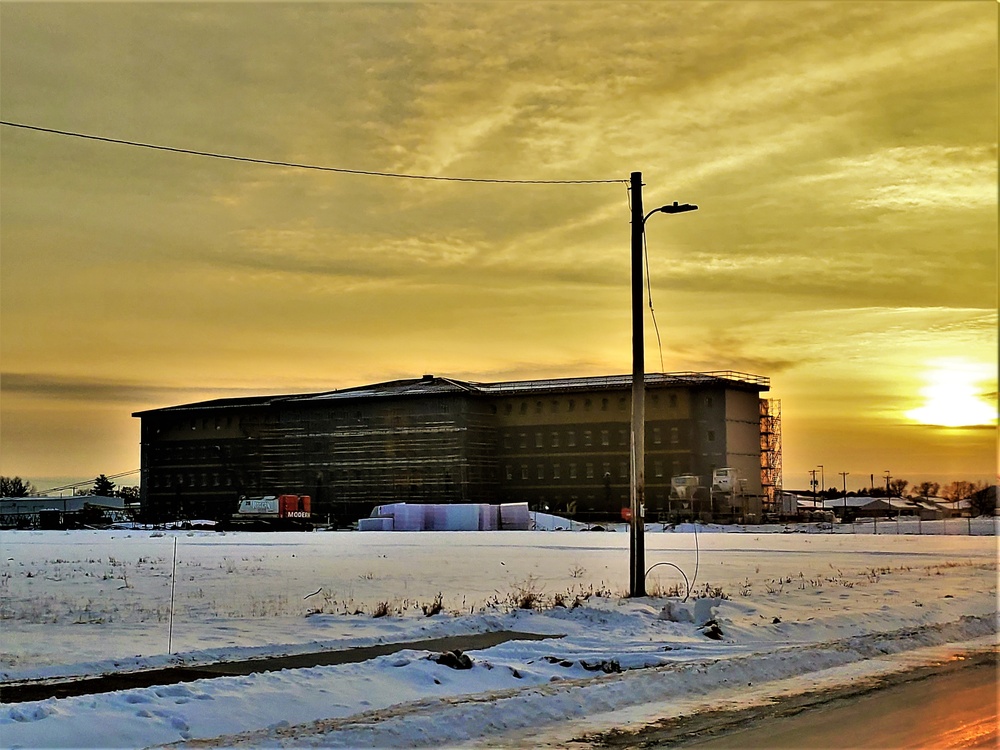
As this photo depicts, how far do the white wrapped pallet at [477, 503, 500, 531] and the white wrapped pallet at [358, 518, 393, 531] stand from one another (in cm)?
779

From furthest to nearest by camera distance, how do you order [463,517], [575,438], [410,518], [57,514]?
1. [575,438]
2. [57,514]
3. [410,518]
4. [463,517]

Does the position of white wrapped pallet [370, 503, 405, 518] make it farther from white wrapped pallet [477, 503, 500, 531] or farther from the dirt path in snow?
the dirt path in snow

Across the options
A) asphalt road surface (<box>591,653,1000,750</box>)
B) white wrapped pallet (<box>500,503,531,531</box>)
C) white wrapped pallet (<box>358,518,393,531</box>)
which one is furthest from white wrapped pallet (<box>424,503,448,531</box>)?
asphalt road surface (<box>591,653,1000,750</box>)

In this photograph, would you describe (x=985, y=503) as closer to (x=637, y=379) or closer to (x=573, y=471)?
(x=573, y=471)

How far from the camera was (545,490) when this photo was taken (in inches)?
4400

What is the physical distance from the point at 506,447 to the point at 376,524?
27028 millimetres

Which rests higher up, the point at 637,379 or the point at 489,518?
the point at 637,379

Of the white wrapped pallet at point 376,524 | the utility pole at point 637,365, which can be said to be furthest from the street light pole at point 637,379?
the white wrapped pallet at point 376,524

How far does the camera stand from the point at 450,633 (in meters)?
16.7

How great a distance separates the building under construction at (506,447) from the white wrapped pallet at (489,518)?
20.4 metres

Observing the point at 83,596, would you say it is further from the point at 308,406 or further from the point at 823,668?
the point at 308,406

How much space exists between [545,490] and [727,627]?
94.4 m

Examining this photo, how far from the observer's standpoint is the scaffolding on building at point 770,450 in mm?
118500

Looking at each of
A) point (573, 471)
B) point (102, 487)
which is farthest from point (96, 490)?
point (573, 471)
